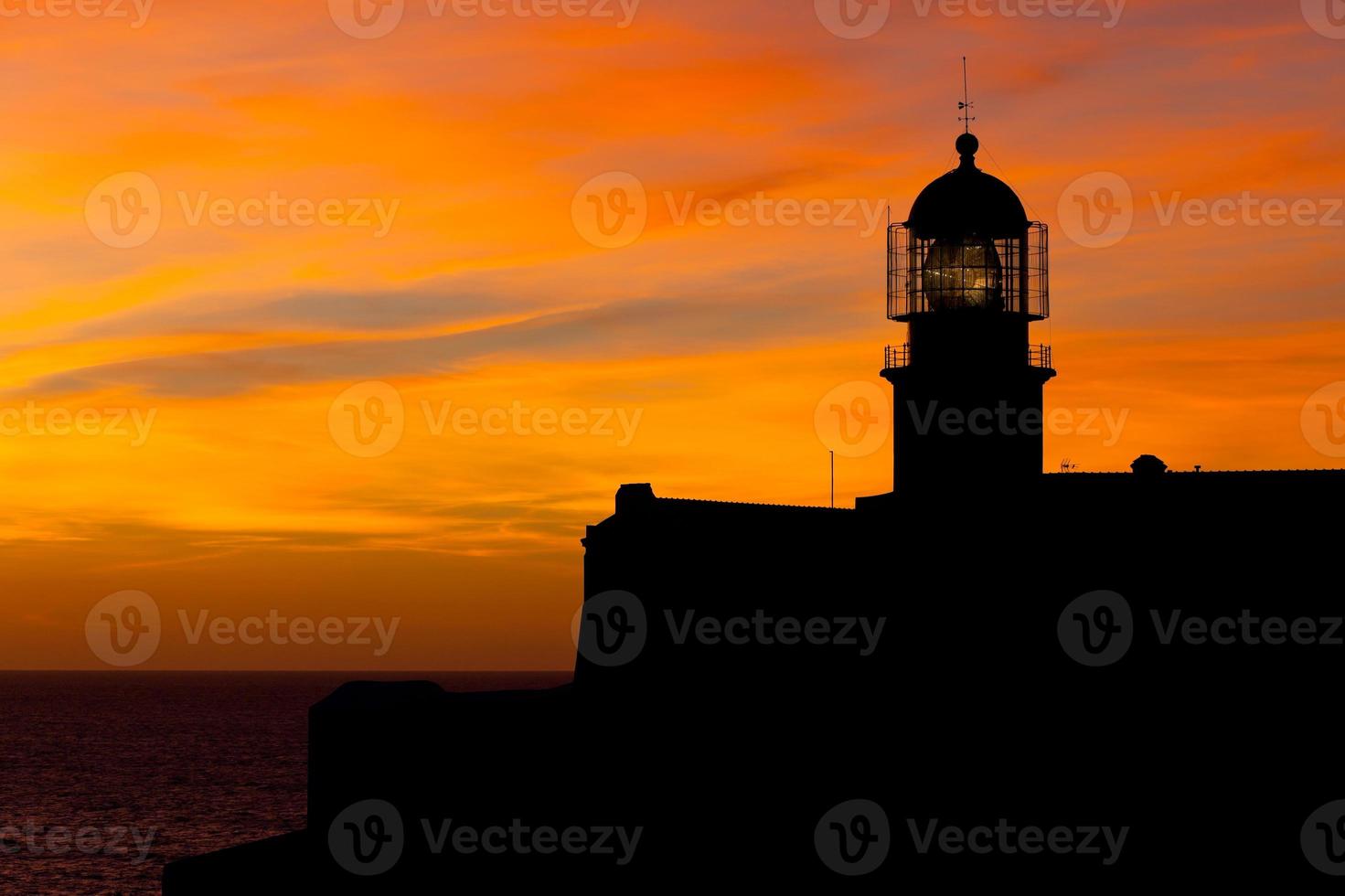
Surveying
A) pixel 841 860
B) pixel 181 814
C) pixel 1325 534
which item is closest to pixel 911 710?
pixel 841 860

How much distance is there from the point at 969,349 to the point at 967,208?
3.81m

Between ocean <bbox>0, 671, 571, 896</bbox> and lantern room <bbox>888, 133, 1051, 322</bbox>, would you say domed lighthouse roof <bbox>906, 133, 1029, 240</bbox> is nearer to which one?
lantern room <bbox>888, 133, 1051, 322</bbox>

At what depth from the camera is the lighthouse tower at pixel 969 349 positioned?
40.3m

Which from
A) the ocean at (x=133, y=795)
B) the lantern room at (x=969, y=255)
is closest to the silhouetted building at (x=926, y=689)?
the lantern room at (x=969, y=255)

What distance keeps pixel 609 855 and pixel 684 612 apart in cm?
615

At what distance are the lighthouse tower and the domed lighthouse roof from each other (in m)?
0.02

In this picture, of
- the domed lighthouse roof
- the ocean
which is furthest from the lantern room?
the ocean

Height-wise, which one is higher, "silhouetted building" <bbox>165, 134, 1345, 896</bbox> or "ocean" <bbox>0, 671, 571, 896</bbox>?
"silhouetted building" <bbox>165, 134, 1345, 896</bbox>

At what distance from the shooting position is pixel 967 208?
133 feet

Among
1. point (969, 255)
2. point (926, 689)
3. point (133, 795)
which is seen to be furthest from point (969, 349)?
point (133, 795)

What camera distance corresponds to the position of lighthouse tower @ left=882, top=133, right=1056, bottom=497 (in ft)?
132

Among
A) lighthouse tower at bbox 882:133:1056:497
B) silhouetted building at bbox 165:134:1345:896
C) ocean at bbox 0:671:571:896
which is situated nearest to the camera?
silhouetted building at bbox 165:134:1345:896

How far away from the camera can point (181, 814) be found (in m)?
86.7

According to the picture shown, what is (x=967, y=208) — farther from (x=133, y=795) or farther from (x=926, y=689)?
(x=133, y=795)
